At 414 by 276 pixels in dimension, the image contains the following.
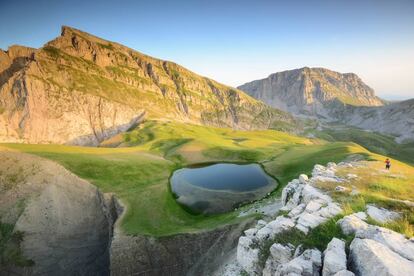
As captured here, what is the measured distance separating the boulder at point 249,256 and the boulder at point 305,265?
5071 mm

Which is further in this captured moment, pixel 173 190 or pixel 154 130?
pixel 154 130

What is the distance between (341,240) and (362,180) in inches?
677

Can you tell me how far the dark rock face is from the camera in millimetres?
34219

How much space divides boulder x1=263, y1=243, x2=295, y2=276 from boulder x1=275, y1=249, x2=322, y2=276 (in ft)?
6.29

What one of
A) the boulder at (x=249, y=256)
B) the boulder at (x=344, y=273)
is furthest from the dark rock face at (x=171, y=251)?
the boulder at (x=344, y=273)

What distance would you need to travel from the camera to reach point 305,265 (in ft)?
41.3

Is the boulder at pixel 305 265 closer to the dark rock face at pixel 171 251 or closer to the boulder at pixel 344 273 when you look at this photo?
the boulder at pixel 344 273

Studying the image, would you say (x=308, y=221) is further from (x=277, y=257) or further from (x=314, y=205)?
(x=277, y=257)

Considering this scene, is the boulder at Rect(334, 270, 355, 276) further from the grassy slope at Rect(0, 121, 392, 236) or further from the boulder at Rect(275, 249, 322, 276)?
the grassy slope at Rect(0, 121, 392, 236)

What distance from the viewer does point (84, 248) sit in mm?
45406

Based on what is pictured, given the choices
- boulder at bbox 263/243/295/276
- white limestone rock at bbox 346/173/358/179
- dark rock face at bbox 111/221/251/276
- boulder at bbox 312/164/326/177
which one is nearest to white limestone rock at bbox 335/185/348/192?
white limestone rock at bbox 346/173/358/179

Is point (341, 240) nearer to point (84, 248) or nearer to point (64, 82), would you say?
point (84, 248)

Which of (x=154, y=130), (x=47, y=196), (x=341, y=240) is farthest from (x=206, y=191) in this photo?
(x=154, y=130)

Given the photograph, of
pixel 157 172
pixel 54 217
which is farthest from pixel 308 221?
pixel 157 172
